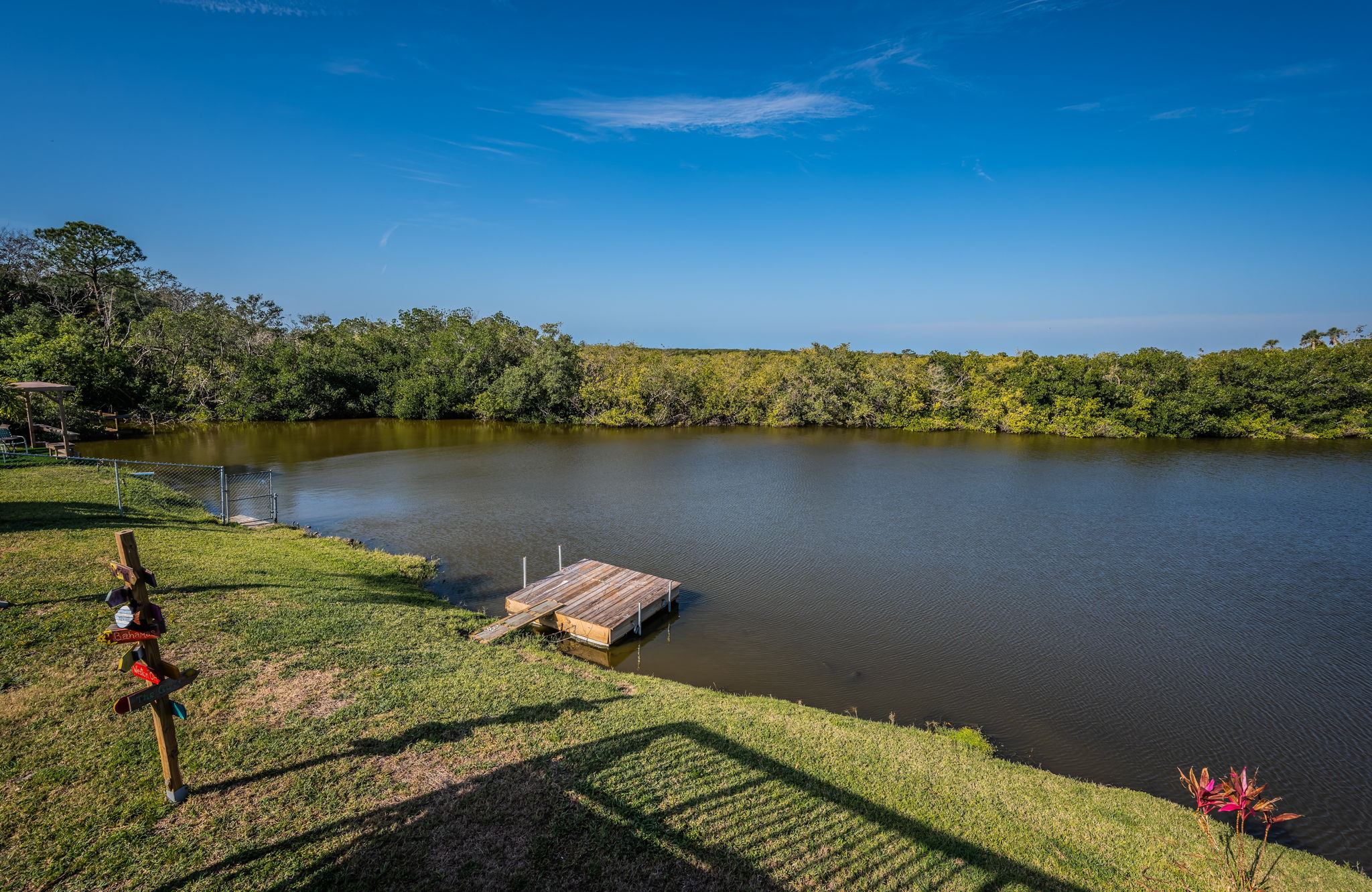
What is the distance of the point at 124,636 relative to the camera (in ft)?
13.6

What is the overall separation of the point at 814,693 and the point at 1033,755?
10.3ft

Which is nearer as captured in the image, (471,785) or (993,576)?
(471,785)

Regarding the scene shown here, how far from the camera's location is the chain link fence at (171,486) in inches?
582

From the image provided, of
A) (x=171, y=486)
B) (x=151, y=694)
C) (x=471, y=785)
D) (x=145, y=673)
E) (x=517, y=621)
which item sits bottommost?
(x=517, y=621)

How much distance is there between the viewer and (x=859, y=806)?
552 centimetres

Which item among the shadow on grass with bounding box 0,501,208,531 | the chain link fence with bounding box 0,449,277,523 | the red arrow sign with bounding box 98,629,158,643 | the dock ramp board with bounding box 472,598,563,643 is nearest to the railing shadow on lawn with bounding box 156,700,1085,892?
the red arrow sign with bounding box 98,629,158,643

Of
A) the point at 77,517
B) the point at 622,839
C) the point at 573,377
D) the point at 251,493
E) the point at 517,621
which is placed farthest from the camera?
the point at 573,377

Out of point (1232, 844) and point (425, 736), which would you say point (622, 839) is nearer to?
point (425, 736)

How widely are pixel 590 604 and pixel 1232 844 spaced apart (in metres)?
9.45

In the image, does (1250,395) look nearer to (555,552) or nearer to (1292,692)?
→ (1292,692)

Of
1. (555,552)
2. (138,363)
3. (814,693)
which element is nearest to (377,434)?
(138,363)

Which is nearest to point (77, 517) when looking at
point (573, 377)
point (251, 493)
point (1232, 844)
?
point (251, 493)

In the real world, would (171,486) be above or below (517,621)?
above

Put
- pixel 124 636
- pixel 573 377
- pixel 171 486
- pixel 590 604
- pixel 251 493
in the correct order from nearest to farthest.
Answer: pixel 124 636
pixel 590 604
pixel 171 486
pixel 251 493
pixel 573 377
